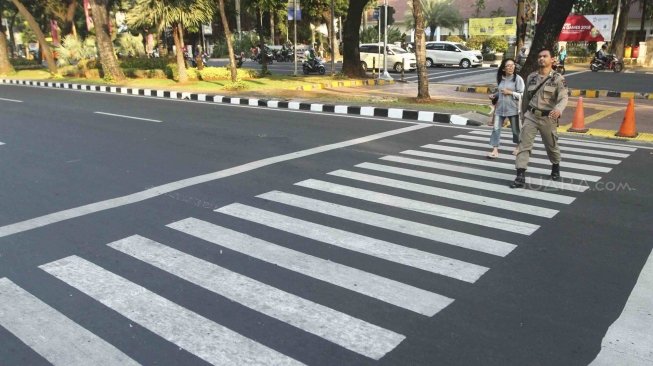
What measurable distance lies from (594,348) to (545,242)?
179 cm

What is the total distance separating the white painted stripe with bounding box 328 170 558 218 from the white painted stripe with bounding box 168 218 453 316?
236 cm

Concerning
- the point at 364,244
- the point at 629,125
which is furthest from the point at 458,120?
the point at 364,244

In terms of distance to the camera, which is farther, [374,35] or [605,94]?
[374,35]

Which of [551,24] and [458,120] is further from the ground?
[551,24]

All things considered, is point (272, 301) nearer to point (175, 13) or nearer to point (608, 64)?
point (175, 13)

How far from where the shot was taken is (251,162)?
820 centimetres

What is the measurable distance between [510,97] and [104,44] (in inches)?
830

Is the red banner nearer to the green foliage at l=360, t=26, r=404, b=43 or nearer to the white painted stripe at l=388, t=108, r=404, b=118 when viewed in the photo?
the green foliage at l=360, t=26, r=404, b=43

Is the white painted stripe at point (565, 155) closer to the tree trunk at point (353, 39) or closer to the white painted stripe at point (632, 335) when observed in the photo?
the white painted stripe at point (632, 335)

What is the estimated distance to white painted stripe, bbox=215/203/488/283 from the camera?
174 inches

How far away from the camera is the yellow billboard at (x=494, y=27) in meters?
43.4

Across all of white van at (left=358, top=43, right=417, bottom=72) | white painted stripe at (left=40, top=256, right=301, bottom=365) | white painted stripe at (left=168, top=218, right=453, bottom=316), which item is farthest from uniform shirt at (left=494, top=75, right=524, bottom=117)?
white van at (left=358, top=43, right=417, bottom=72)

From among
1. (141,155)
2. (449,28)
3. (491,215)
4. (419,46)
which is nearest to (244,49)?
(449,28)

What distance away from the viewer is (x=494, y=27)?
4447cm
